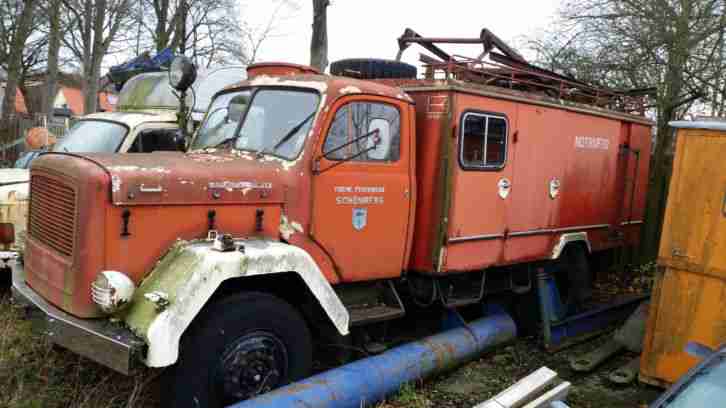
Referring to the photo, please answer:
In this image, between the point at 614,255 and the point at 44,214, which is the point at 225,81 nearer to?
the point at 44,214

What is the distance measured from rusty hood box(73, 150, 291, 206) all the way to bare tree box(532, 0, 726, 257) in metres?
7.18

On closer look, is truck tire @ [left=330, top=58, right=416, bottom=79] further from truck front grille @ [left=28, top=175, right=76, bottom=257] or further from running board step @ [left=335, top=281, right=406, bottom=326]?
truck front grille @ [left=28, top=175, right=76, bottom=257]

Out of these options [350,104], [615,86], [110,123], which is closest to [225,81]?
[110,123]

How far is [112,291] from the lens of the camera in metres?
3.77

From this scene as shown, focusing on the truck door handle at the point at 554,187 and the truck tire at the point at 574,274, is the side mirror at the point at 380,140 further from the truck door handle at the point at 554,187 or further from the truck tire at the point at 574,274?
the truck tire at the point at 574,274

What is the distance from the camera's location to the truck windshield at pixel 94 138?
764 centimetres

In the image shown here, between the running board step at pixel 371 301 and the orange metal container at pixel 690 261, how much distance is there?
2211mm

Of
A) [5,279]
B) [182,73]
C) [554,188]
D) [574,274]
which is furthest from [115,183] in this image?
[574,274]

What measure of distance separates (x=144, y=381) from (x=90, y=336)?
64 cm

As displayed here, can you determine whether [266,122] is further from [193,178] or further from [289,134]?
[193,178]

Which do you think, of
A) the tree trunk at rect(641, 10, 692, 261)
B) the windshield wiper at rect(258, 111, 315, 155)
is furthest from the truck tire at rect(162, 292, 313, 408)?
the tree trunk at rect(641, 10, 692, 261)

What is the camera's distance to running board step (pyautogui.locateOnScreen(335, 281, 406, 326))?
5211 millimetres

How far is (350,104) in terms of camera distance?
5.07 m

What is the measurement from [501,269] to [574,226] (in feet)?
3.83
